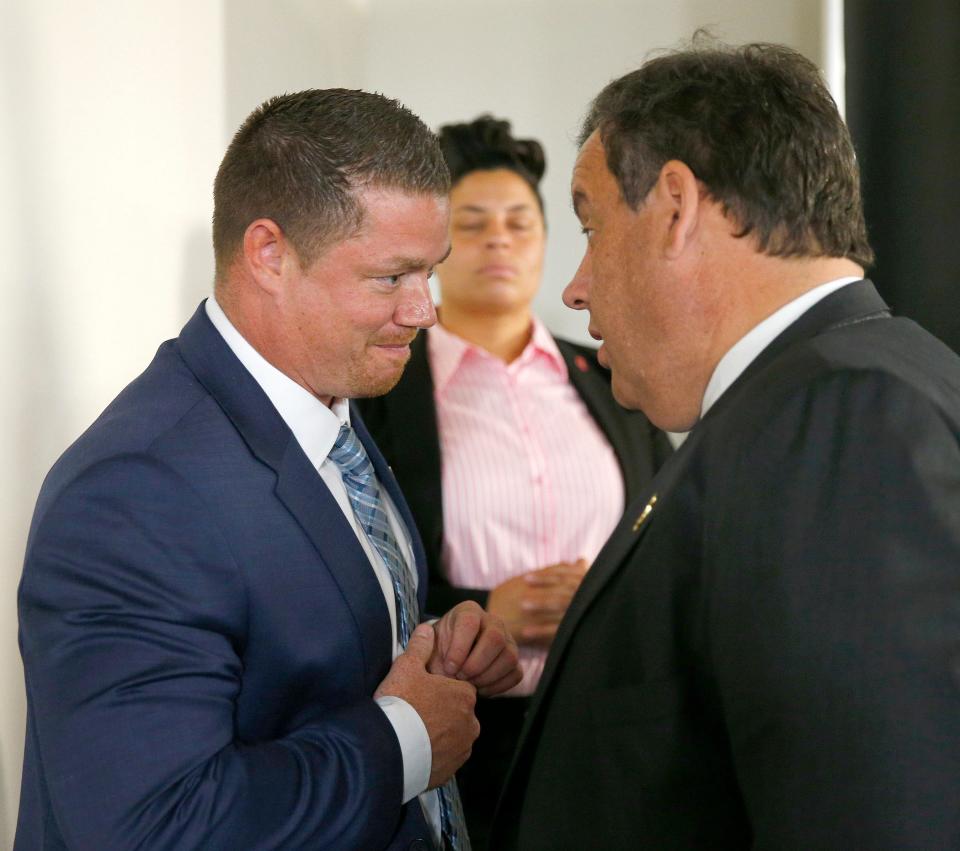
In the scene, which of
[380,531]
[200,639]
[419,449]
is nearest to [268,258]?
[380,531]

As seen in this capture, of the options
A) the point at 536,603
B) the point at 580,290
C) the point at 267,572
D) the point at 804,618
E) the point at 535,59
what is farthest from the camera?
the point at 535,59

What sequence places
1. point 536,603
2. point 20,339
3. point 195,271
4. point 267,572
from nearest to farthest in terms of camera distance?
point 267,572, point 20,339, point 536,603, point 195,271

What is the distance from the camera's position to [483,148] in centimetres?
288

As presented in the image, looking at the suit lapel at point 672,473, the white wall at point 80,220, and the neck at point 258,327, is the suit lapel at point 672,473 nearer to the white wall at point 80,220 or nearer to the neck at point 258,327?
the neck at point 258,327

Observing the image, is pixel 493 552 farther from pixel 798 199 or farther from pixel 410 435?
pixel 798 199

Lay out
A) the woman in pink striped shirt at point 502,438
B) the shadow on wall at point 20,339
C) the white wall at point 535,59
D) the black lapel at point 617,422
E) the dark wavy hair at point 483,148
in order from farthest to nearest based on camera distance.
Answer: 1. the white wall at point 535,59
2. the dark wavy hair at point 483,148
3. the black lapel at point 617,422
4. the woman in pink striped shirt at point 502,438
5. the shadow on wall at point 20,339

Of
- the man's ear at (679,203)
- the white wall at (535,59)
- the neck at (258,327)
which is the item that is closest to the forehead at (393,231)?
the neck at (258,327)

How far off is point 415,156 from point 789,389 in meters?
0.66

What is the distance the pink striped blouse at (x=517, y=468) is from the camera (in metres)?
2.54

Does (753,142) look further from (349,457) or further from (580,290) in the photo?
(349,457)

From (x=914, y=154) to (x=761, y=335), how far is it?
1.74 m

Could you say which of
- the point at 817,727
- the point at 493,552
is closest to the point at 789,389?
the point at 817,727

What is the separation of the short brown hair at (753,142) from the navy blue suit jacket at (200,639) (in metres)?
0.57

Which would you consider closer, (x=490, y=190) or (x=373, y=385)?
(x=373, y=385)
